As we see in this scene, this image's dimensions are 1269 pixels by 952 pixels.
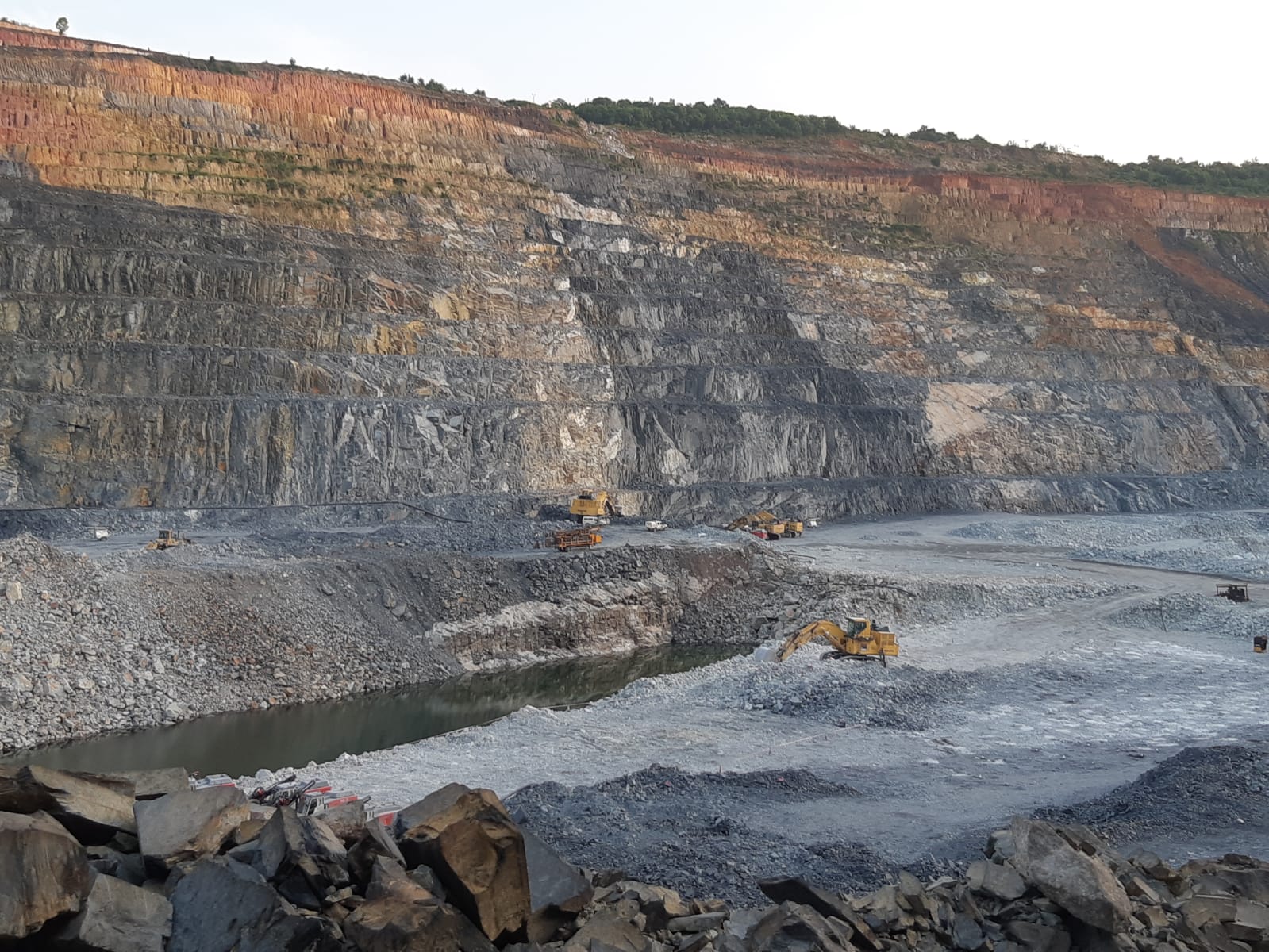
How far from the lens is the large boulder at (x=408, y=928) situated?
629cm

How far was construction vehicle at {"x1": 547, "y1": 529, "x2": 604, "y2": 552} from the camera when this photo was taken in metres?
29.5

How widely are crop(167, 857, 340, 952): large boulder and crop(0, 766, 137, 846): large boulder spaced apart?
95cm

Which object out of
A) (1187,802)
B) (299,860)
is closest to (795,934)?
(299,860)

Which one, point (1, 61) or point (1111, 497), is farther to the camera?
point (1111, 497)

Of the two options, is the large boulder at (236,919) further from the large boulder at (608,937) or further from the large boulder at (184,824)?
the large boulder at (608,937)

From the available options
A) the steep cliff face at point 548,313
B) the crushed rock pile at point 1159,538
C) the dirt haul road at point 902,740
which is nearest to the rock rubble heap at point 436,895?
the dirt haul road at point 902,740

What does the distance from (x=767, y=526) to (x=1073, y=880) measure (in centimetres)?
2870

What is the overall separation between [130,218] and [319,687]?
81.1 ft

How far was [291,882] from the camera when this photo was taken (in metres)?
6.73

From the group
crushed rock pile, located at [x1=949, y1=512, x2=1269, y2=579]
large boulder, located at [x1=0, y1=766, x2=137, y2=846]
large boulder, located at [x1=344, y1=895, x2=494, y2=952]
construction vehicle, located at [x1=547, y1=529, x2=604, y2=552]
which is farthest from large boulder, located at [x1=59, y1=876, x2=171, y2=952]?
crushed rock pile, located at [x1=949, y1=512, x2=1269, y2=579]

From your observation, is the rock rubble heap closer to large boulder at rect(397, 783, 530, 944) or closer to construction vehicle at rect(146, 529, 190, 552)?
large boulder at rect(397, 783, 530, 944)

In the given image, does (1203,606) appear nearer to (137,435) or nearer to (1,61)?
(137,435)

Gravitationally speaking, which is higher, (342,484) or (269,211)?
(269,211)

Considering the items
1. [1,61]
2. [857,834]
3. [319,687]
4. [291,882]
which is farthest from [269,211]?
[291,882]
